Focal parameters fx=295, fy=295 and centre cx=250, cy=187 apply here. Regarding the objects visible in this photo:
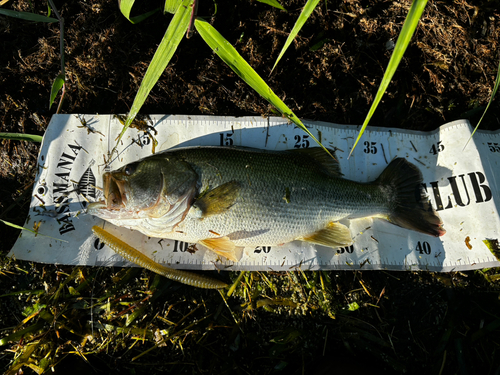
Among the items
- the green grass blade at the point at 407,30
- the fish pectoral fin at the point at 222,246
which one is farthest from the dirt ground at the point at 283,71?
the green grass blade at the point at 407,30

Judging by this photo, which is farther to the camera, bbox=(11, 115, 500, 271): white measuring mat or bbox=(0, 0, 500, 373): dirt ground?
bbox=(0, 0, 500, 373): dirt ground

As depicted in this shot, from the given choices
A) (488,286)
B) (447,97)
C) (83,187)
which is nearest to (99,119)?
(83,187)

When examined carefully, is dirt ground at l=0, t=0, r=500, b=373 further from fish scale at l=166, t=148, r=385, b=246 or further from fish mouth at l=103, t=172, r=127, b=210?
fish mouth at l=103, t=172, r=127, b=210

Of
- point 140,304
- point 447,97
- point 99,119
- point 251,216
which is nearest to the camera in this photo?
point 251,216

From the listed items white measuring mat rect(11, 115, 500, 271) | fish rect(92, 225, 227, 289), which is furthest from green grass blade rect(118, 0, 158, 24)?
fish rect(92, 225, 227, 289)

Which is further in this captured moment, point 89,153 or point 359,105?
point 359,105

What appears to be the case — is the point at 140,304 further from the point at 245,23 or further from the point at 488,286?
the point at 488,286

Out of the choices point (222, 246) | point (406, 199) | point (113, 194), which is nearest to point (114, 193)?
point (113, 194)
